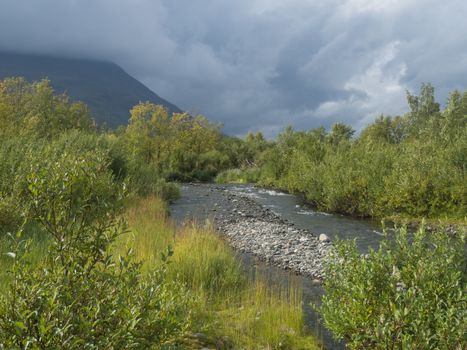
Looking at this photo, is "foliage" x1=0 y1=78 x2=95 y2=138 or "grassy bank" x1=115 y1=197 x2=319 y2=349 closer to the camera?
"grassy bank" x1=115 y1=197 x2=319 y2=349

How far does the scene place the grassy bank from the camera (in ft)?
16.4

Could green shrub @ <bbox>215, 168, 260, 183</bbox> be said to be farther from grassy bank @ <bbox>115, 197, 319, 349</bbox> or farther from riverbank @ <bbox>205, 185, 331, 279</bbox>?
grassy bank @ <bbox>115, 197, 319, 349</bbox>

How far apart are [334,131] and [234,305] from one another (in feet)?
170

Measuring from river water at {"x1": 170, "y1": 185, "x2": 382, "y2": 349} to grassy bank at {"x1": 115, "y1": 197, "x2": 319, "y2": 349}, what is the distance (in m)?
0.47

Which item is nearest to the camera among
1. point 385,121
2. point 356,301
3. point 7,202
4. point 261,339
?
point 356,301

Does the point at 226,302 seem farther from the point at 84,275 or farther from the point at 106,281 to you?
the point at 84,275

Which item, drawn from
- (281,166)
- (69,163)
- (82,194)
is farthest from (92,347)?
(281,166)

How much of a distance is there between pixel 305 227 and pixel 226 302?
32.1 ft

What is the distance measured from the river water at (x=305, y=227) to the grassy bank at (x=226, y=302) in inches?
18.4

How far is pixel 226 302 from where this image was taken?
6.38m

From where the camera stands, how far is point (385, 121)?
65688 millimetres

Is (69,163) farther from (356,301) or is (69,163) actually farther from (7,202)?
(7,202)

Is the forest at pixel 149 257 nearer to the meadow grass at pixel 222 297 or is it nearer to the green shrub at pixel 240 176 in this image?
the meadow grass at pixel 222 297

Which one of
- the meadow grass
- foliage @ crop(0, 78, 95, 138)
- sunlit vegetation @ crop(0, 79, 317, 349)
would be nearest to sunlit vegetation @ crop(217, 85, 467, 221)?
sunlit vegetation @ crop(0, 79, 317, 349)
